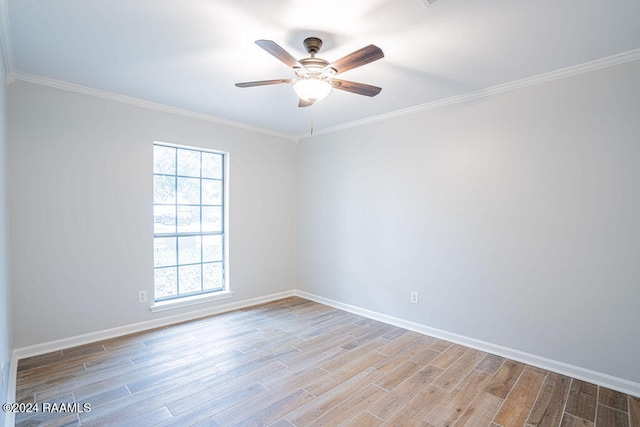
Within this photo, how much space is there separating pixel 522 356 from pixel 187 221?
152 inches

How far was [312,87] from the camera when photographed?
2227mm

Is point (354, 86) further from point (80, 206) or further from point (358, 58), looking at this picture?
point (80, 206)

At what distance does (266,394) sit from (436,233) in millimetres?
2281

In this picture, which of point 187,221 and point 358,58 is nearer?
point 358,58

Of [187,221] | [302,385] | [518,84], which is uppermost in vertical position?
[518,84]

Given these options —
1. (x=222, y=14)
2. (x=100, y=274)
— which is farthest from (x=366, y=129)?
(x=100, y=274)

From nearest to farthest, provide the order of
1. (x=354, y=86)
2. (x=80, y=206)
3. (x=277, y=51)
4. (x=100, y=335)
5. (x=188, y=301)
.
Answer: (x=277, y=51)
(x=354, y=86)
(x=80, y=206)
(x=100, y=335)
(x=188, y=301)

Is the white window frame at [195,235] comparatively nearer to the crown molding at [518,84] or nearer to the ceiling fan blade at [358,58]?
the crown molding at [518,84]

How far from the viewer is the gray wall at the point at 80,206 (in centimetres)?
285

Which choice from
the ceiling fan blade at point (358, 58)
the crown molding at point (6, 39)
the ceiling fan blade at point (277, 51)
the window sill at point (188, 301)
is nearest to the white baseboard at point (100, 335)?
the window sill at point (188, 301)

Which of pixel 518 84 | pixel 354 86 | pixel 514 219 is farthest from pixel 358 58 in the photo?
pixel 514 219

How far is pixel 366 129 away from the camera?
411cm

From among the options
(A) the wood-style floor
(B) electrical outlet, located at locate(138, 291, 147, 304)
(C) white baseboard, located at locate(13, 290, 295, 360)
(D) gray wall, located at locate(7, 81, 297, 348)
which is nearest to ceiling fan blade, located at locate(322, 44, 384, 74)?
(A) the wood-style floor

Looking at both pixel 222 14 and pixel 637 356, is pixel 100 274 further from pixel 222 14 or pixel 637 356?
pixel 637 356
